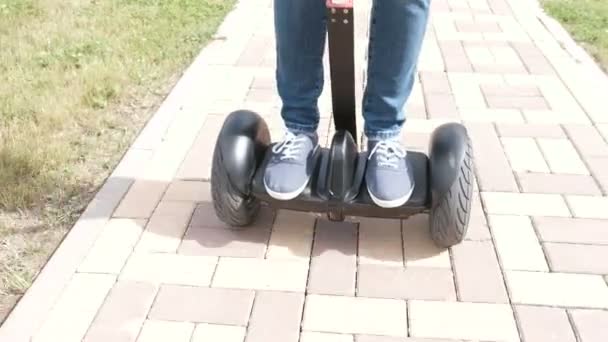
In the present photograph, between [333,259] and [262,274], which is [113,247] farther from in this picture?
[333,259]

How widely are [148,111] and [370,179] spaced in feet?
4.64

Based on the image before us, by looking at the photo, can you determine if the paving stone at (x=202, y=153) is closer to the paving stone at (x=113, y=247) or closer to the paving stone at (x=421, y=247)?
the paving stone at (x=113, y=247)

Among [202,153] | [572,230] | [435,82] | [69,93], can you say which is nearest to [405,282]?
[572,230]

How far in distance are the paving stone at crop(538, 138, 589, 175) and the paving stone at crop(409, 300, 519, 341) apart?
0.91m

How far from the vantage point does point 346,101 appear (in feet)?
7.11

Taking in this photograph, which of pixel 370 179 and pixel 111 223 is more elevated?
pixel 370 179

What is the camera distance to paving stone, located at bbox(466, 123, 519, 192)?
8.55 feet

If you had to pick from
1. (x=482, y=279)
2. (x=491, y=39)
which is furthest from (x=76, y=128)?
(x=491, y=39)

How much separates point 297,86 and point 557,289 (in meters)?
0.95

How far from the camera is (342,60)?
202 cm

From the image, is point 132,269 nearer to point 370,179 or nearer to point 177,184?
point 177,184

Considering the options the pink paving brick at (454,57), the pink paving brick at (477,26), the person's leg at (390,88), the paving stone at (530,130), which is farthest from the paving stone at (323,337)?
the pink paving brick at (477,26)

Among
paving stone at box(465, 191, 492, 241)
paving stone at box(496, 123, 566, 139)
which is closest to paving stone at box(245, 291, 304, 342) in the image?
paving stone at box(465, 191, 492, 241)

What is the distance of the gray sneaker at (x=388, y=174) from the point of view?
2.07 m
